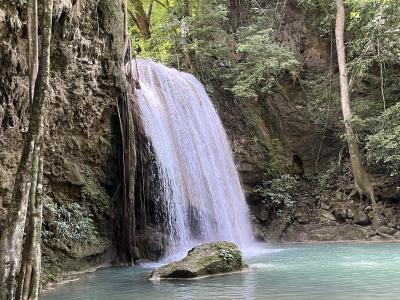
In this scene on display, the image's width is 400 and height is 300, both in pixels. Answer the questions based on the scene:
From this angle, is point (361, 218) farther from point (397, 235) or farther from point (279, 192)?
point (279, 192)

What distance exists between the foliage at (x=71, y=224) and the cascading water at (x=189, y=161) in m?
2.66

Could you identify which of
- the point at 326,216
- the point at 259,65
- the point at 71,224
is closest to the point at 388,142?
the point at 326,216

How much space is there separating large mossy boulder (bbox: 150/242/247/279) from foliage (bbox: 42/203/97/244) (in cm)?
239

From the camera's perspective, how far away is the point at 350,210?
17.9 m

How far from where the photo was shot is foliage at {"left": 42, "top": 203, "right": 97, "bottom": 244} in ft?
35.6

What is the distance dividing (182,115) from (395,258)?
25.6ft

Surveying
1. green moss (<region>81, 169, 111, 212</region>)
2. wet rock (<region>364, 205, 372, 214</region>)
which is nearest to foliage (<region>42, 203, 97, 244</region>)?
green moss (<region>81, 169, 111, 212</region>)

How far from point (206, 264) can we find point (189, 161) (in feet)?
20.4

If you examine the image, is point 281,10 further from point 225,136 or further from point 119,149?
point 119,149

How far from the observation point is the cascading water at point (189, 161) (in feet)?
47.1

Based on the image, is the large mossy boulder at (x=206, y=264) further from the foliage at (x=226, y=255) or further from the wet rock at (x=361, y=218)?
the wet rock at (x=361, y=218)

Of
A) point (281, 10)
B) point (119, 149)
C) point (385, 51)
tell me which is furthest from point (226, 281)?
point (281, 10)

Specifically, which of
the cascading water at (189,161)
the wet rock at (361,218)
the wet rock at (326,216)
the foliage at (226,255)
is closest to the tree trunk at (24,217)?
the foliage at (226,255)

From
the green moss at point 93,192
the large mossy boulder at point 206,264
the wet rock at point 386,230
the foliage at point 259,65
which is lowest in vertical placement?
the large mossy boulder at point 206,264
